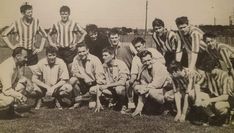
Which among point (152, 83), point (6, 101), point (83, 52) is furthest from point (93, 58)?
point (6, 101)

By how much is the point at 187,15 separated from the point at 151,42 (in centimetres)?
28

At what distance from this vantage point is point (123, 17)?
8.43 ft

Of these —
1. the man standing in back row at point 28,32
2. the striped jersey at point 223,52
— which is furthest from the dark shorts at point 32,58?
the striped jersey at point 223,52

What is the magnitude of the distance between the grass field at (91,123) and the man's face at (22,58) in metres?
0.34

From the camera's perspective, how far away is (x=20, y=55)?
104 inches

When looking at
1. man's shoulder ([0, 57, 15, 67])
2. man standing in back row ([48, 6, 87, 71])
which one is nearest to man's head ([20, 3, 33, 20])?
man standing in back row ([48, 6, 87, 71])

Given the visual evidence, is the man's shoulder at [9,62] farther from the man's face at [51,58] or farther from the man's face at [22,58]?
the man's face at [51,58]

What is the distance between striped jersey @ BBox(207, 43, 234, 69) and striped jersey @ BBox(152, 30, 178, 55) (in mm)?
218

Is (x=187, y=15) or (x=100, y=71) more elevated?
(x=187, y=15)

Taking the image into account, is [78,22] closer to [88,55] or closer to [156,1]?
[88,55]

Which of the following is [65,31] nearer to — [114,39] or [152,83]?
[114,39]

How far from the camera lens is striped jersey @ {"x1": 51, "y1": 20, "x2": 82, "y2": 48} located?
102 inches

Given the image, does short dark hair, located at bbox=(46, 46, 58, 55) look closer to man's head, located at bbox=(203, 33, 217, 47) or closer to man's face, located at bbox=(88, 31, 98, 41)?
man's face, located at bbox=(88, 31, 98, 41)

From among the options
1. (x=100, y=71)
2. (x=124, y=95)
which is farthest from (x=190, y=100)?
(x=100, y=71)
